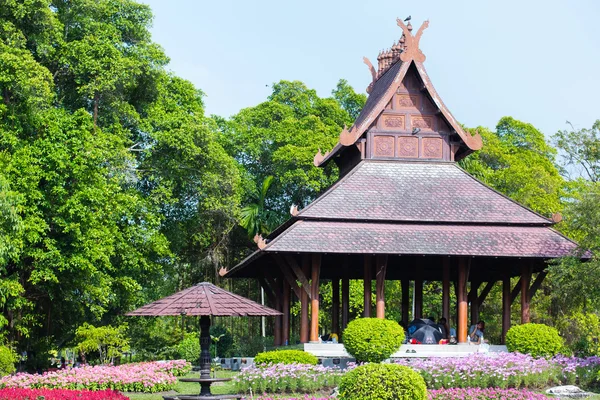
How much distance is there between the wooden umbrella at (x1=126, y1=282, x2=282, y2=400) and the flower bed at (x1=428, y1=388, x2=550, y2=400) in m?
3.64

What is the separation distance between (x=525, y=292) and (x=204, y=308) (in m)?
12.5

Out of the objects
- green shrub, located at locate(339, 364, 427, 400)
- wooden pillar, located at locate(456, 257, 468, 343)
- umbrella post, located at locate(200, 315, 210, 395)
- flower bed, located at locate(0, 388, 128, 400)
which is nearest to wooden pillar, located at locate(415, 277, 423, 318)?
wooden pillar, located at locate(456, 257, 468, 343)

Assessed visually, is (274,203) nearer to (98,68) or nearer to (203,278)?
(203,278)

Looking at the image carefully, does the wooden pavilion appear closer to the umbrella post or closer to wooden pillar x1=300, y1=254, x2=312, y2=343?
wooden pillar x1=300, y1=254, x2=312, y2=343

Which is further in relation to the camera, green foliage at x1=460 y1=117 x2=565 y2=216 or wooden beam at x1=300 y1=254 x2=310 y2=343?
green foliage at x1=460 y1=117 x2=565 y2=216

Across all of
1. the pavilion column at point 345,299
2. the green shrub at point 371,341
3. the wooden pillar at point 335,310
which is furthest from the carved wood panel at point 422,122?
the green shrub at point 371,341

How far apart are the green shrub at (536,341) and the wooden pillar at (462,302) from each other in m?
2.15

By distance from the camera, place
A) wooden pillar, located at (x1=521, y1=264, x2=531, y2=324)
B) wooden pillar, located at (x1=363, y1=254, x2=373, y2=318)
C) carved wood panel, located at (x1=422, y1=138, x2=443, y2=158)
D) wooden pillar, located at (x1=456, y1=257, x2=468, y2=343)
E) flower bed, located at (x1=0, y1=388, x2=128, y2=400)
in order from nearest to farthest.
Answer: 1. flower bed, located at (x1=0, y1=388, x2=128, y2=400)
2. wooden pillar, located at (x1=456, y1=257, x2=468, y2=343)
3. wooden pillar, located at (x1=363, y1=254, x2=373, y2=318)
4. wooden pillar, located at (x1=521, y1=264, x2=531, y2=324)
5. carved wood panel, located at (x1=422, y1=138, x2=443, y2=158)

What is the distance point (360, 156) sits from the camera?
28.4 metres

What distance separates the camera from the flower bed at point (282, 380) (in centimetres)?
1934

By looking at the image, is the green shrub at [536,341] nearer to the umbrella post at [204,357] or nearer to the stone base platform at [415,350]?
the stone base platform at [415,350]

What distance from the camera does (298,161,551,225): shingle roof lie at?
25609 millimetres

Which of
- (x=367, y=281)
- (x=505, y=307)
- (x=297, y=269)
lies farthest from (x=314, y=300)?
(x=505, y=307)

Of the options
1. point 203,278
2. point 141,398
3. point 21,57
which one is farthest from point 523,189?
point 141,398
